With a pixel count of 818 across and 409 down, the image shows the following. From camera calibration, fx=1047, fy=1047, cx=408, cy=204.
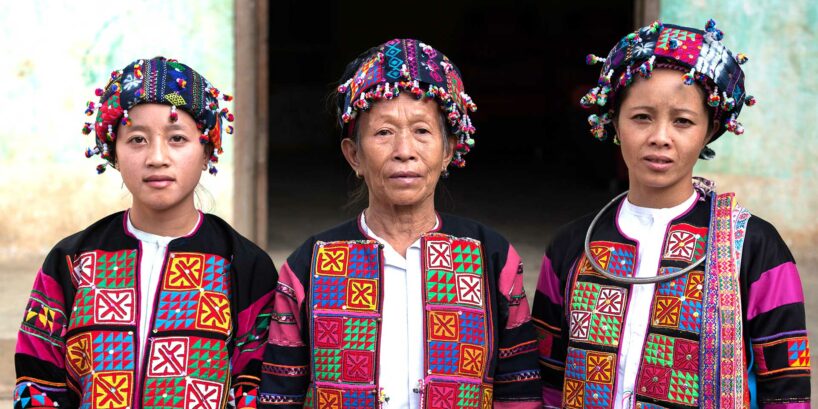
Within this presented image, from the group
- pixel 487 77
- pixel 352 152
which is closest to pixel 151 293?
pixel 352 152

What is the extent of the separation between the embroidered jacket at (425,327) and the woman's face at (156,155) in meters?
0.34

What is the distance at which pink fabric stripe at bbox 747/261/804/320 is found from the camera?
2373mm

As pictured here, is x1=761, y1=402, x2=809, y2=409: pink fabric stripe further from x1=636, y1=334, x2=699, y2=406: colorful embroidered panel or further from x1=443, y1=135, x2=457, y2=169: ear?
x1=443, y1=135, x2=457, y2=169: ear

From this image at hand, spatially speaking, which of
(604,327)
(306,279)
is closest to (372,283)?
(306,279)

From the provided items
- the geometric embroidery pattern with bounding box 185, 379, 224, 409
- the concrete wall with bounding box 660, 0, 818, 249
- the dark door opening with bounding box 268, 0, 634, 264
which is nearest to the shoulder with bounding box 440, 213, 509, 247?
the geometric embroidery pattern with bounding box 185, 379, 224, 409

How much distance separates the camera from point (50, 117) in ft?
18.3

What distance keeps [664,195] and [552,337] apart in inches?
18.0

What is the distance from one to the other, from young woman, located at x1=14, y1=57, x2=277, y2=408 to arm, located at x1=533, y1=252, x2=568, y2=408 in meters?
0.70

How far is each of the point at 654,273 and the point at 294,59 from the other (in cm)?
1107

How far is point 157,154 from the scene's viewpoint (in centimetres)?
249

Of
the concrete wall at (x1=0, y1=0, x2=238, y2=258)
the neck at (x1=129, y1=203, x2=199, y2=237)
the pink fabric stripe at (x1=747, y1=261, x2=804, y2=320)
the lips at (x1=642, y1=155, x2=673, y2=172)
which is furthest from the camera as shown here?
the concrete wall at (x1=0, y1=0, x2=238, y2=258)

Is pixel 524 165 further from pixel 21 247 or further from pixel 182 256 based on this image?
pixel 182 256

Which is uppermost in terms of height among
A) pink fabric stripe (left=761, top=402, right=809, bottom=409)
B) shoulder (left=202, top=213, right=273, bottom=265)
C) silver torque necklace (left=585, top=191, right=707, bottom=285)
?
shoulder (left=202, top=213, right=273, bottom=265)

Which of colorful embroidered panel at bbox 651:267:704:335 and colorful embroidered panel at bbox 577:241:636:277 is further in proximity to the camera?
colorful embroidered panel at bbox 577:241:636:277
